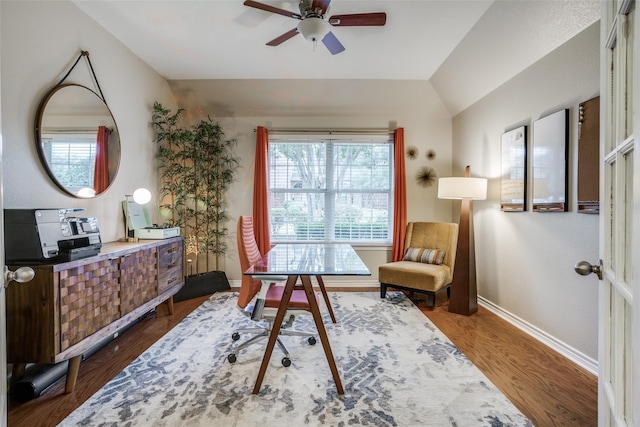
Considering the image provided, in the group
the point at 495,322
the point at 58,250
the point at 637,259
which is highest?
the point at 637,259

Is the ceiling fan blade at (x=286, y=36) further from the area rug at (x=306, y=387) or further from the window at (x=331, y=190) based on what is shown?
the area rug at (x=306, y=387)

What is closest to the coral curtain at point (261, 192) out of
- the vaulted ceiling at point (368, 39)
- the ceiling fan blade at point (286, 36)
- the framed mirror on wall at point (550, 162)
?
the vaulted ceiling at point (368, 39)

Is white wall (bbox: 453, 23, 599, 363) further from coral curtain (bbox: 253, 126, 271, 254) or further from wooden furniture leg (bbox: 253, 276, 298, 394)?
coral curtain (bbox: 253, 126, 271, 254)

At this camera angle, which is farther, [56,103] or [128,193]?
[128,193]

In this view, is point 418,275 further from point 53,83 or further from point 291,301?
point 53,83

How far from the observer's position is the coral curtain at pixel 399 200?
407cm

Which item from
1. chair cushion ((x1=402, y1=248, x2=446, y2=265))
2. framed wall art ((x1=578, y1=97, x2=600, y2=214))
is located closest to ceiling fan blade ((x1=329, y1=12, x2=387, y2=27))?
framed wall art ((x1=578, y1=97, x2=600, y2=214))

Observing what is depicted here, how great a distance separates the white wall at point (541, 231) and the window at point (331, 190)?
125cm

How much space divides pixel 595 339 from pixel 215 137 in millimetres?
4280

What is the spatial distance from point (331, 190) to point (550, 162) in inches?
100

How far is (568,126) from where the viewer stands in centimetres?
222

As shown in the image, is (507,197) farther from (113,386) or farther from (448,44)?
(113,386)

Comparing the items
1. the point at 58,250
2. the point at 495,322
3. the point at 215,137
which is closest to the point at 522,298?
the point at 495,322

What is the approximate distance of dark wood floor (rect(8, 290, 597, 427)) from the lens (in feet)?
5.37
